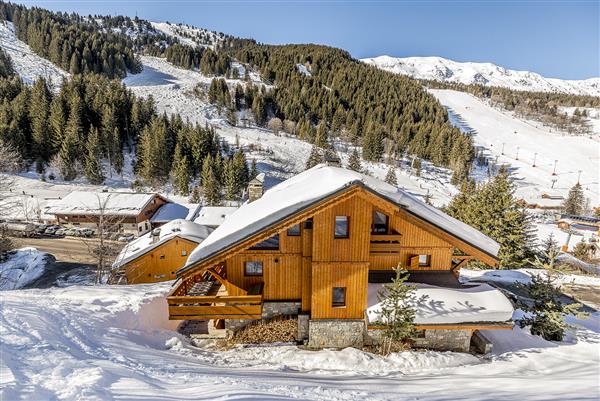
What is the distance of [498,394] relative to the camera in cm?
905

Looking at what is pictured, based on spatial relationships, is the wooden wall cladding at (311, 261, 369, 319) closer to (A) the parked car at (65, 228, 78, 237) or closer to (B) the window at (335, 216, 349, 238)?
(B) the window at (335, 216, 349, 238)

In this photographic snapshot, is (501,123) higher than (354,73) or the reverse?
the reverse

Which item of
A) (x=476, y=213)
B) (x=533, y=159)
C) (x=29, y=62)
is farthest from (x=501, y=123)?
(x=29, y=62)

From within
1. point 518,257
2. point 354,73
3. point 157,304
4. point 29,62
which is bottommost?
point 518,257

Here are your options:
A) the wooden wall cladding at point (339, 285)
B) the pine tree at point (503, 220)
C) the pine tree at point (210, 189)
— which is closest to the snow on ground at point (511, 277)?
the pine tree at point (503, 220)

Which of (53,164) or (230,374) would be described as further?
(53,164)

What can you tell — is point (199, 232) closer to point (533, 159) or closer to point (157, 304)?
point (157, 304)

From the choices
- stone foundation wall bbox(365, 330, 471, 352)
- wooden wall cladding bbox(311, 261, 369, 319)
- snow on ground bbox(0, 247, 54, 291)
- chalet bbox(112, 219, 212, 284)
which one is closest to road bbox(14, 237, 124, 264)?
snow on ground bbox(0, 247, 54, 291)

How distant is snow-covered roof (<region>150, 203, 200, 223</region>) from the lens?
1919 inches

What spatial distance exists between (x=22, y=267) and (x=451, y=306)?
40.9 meters

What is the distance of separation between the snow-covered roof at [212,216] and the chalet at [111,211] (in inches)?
358

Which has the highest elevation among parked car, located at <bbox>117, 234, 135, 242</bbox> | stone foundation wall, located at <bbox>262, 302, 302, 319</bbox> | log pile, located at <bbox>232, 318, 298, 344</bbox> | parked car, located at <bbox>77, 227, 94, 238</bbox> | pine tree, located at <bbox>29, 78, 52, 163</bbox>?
pine tree, located at <bbox>29, 78, 52, 163</bbox>

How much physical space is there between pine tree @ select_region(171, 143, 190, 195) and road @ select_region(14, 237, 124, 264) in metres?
22.4

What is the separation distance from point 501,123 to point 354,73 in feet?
281
